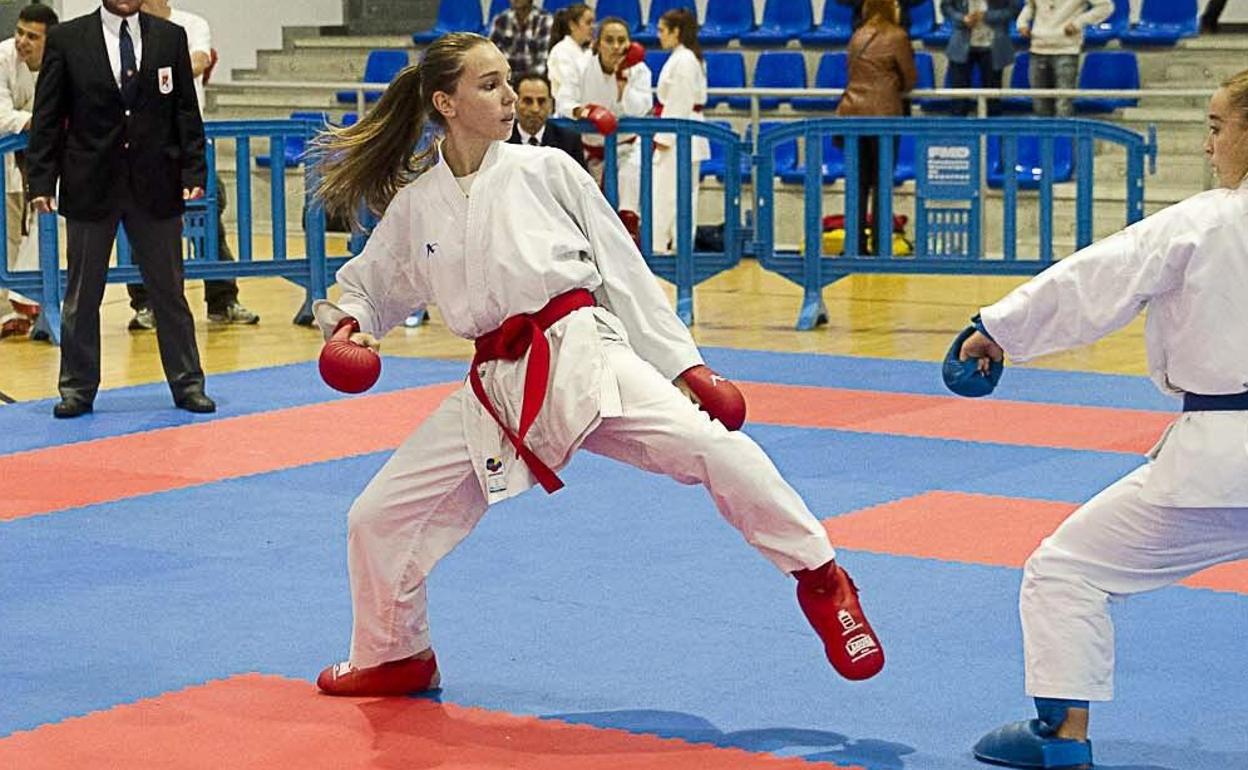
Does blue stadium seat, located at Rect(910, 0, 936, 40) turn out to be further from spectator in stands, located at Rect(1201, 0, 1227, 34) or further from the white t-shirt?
the white t-shirt

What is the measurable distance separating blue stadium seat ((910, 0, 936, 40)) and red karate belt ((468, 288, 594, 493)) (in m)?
13.3

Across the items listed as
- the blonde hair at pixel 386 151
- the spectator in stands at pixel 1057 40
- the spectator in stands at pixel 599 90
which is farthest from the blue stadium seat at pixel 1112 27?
the blonde hair at pixel 386 151

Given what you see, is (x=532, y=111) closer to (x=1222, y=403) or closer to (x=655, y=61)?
(x=1222, y=403)

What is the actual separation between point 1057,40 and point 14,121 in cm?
803

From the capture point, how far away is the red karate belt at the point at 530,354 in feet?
15.4

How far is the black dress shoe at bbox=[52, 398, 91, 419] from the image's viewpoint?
934 cm

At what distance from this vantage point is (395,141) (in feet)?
16.5

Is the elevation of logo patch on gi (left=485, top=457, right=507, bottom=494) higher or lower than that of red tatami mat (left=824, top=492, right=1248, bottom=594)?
higher

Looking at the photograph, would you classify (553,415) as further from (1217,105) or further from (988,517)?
(988,517)

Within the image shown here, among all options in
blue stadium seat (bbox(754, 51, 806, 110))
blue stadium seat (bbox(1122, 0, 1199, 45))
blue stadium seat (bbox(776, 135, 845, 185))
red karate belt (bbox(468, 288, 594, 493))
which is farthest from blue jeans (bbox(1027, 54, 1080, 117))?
red karate belt (bbox(468, 288, 594, 493))

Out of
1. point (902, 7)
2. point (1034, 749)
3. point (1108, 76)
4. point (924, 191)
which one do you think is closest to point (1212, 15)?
point (1108, 76)

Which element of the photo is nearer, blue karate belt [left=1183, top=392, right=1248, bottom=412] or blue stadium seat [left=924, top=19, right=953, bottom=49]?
blue karate belt [left=1183, top=392, right=1248, bottom=412]

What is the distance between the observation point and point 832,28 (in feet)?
59.6

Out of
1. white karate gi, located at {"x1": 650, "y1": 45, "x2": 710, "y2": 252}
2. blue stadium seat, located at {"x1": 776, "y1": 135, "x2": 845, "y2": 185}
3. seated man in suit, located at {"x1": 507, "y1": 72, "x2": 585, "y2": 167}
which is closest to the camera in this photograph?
seated man in suit, located at {"x1": 507, "y1": 72, "x2": 585, "y2": 167}
